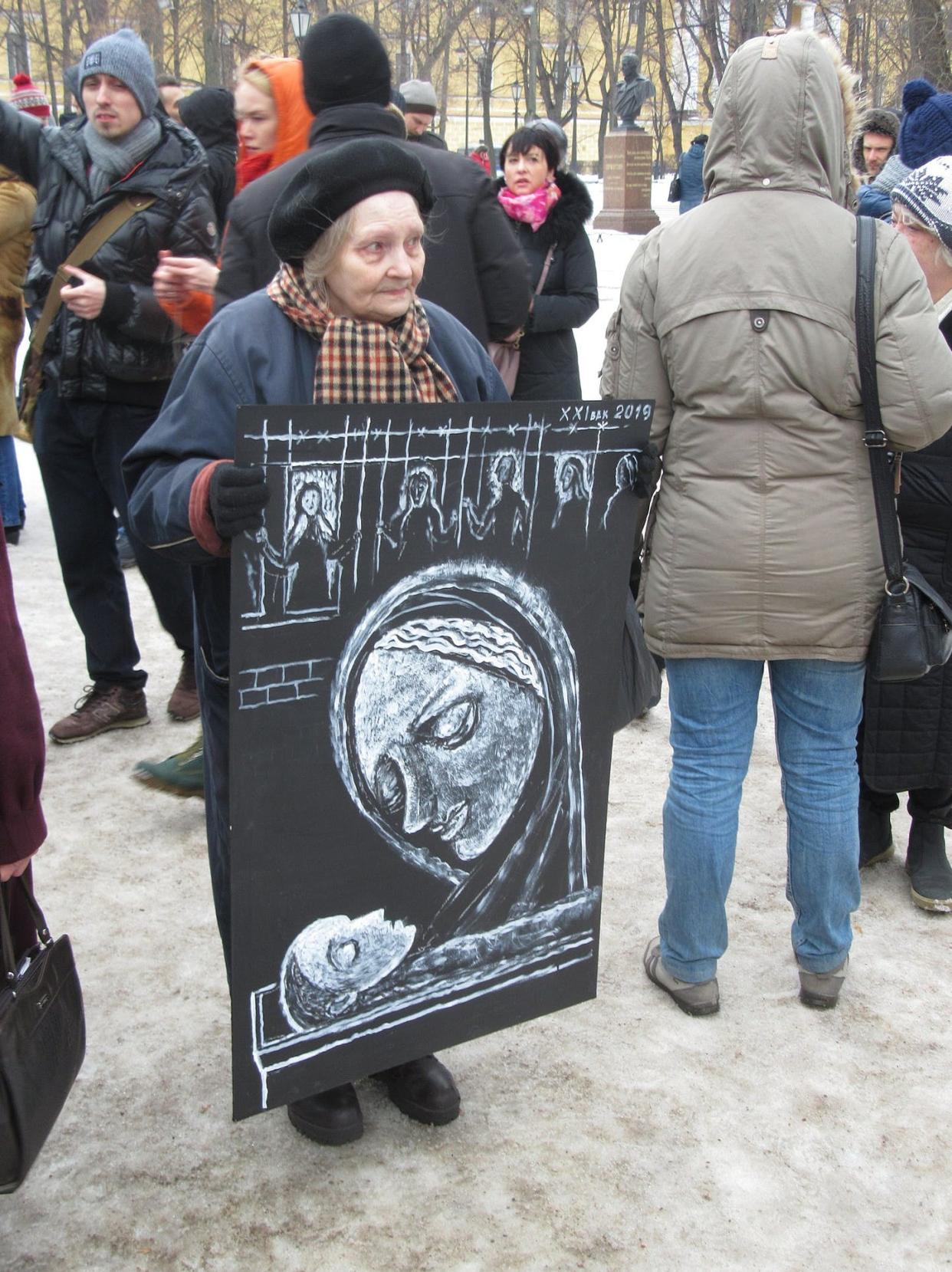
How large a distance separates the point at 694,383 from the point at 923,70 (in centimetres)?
1554

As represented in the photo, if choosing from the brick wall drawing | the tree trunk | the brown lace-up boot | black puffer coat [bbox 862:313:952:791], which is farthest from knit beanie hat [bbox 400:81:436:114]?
the tree trunk

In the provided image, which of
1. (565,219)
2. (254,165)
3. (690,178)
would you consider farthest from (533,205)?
(690,178)

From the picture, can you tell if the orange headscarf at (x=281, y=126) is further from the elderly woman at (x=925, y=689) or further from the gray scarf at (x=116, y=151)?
the elderly woman at (x=925, y=689)

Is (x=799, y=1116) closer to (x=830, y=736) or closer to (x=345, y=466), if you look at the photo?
(x=830, y=736)

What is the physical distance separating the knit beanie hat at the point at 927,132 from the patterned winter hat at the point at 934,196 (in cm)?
135

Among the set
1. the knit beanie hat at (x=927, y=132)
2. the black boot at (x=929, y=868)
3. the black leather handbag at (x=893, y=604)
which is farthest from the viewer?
the knit beanie hat at (x=927, y=132)

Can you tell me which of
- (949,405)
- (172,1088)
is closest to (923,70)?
(949,405)

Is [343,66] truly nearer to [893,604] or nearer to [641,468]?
[641,468]

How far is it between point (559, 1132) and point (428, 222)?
2.56 meters

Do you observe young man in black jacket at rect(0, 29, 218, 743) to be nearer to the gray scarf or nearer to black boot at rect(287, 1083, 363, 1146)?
the gray scarf

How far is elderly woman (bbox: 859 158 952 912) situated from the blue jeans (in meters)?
0.50

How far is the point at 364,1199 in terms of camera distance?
7.47 ft

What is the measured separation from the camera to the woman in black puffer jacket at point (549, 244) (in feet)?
17.1

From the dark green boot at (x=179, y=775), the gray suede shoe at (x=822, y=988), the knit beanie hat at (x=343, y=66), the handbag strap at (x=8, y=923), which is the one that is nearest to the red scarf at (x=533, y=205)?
the knit beanie hat at (x=343, y=66)
